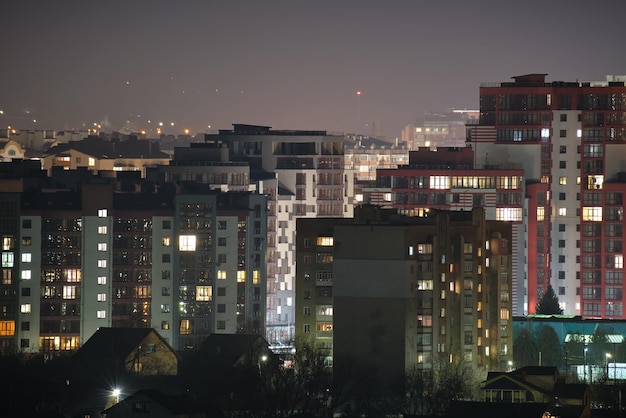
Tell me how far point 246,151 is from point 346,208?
7.13 metres

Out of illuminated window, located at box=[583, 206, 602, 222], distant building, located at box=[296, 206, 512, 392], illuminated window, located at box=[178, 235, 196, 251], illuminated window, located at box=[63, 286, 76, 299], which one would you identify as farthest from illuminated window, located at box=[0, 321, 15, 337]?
illuminated window, located at box=[583, 206, 602, 222]

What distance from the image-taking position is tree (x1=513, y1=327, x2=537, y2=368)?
113 m

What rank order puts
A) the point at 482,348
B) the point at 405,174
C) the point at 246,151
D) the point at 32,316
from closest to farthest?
the point at 482,348
the point at 32,316
the point at 405,174
the point at 246,151

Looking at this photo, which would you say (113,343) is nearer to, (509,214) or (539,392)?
(539,392)

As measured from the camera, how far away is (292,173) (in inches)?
6560

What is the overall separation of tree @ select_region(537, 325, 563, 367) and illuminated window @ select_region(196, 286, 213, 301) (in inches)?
658

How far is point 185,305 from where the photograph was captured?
12619cm

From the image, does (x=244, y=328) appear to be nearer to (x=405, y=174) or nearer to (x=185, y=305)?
(x=185, y=305)

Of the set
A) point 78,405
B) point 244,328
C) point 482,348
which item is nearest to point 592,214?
point 244,328

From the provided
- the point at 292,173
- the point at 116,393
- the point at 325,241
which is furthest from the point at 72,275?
the point at 292,173

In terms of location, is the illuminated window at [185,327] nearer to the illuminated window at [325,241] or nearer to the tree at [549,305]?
the illuminated window at [325,241]

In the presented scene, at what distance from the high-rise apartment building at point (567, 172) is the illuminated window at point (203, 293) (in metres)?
20.8

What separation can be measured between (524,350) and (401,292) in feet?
43.4

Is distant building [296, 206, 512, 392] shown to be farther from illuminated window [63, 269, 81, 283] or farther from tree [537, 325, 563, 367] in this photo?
illuminated window [63, 269, 81, 283]
